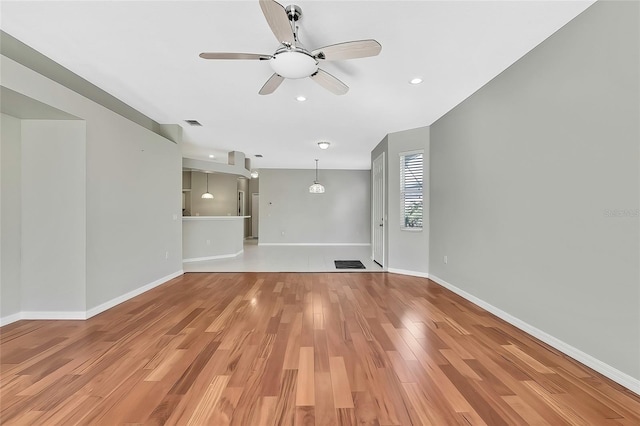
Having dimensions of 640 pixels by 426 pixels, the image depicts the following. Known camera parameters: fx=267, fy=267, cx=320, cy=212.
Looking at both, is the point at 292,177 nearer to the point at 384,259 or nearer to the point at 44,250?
the point at 384,259

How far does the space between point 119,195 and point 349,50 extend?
11.1ft

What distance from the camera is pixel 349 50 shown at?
211cm

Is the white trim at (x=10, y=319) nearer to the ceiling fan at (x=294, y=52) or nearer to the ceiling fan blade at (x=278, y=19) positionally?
the ceiling fan at (x=294, y=52)

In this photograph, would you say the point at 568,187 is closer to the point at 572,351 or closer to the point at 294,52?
the point at 572,351

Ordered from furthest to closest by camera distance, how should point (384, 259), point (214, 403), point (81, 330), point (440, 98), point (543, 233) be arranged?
point (384, 259) < point (440, 98) < point (81, 330) < point (543, 233) < point (214, 403)

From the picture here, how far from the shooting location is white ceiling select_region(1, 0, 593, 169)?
2045mm

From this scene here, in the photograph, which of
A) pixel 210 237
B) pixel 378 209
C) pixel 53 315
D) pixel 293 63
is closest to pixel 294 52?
pixel 293 63

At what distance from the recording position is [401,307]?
3.37 m

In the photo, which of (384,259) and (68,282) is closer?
(68,282)

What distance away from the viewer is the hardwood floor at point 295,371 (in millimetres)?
1566

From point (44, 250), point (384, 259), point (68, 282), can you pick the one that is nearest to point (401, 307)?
point (384, 259)

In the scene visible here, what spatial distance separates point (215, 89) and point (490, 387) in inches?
157

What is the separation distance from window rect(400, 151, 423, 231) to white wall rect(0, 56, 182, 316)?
427 cm

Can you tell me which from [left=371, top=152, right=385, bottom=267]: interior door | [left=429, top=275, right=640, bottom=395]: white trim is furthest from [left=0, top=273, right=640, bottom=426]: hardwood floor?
[left=371, top=152, right=385, bottom=267]: interior door
